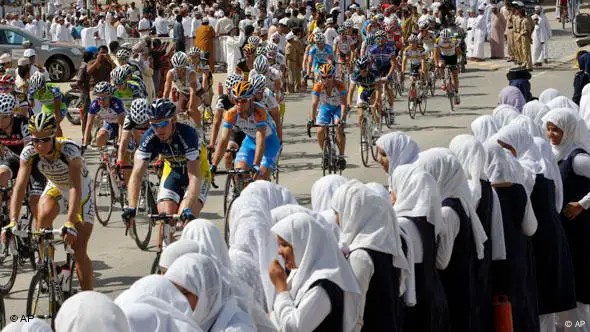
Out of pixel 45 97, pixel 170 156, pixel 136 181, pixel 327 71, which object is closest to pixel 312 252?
pixel 136 181

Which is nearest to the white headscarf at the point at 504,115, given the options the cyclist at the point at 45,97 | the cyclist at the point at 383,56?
the cyclist at the point at 45,97

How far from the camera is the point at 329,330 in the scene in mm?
6125

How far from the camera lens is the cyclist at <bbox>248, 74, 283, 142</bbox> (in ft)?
47.2

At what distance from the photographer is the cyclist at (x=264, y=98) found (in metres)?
14.4

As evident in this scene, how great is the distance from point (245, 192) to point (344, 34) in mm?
A: 23564

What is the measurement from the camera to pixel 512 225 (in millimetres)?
8484

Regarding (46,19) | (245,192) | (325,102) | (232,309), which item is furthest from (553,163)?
(46,19)

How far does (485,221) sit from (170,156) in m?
4.10

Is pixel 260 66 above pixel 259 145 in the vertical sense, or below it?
above

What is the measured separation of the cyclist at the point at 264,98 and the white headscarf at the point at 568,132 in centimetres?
527

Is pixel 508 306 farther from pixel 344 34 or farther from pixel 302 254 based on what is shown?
pixel 344 34

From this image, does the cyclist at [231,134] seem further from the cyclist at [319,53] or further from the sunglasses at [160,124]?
the cyclist at [319,53]

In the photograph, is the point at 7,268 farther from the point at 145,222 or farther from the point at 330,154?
the point at 330,154

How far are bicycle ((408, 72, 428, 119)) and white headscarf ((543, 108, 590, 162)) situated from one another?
15.6 m
